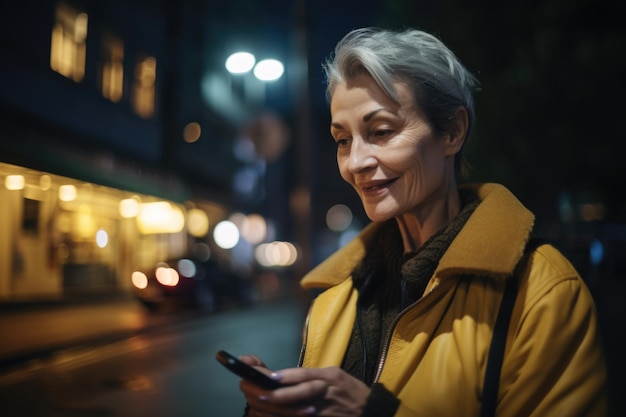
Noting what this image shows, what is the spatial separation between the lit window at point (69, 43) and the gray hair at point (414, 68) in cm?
1788

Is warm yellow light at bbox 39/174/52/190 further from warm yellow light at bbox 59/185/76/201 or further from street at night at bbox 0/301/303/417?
street at night at bbox 0/301/303/417

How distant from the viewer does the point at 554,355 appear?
132 cm

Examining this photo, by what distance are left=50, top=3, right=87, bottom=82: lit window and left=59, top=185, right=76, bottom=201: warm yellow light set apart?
3.54m

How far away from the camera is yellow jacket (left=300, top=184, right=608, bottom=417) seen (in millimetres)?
1325

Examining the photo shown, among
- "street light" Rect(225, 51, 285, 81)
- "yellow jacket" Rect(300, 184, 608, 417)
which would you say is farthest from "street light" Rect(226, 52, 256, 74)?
"yellow jacket" Rect(300, 184, 608, 417)

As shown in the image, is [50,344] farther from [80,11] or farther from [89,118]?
[80,11]

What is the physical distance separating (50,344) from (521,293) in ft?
31.5

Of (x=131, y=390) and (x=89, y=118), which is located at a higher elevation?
(x=89, y=118)

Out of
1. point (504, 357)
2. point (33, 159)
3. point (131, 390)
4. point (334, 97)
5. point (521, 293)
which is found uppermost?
point (33, 159)

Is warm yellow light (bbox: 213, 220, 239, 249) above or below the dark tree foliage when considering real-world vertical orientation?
below

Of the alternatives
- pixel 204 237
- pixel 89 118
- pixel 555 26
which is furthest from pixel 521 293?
pixel 204 237

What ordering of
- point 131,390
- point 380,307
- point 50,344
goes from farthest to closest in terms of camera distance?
point 50,344 < point 131,390 < point 380,307

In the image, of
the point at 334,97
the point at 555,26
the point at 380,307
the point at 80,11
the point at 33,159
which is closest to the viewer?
the point at 334,97

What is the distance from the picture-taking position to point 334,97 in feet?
5.78
